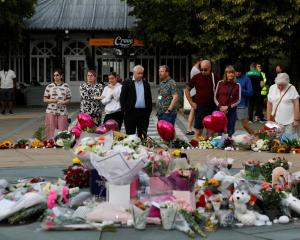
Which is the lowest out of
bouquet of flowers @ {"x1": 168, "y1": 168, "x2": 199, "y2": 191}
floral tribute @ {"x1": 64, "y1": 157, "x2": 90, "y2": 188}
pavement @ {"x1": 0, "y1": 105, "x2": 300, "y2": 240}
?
pavement @ {"x1": 0, "y1": 105, "x2": 300, "y2": 240}

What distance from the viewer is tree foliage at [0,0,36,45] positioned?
1193 inches

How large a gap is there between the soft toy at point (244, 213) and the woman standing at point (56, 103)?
785 cm

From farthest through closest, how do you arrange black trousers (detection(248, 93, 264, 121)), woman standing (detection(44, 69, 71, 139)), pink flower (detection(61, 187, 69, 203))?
black trousers (detection(248, 93, 264, 121)) → woman standing (detection(44, 69, 71, 139)) → pink flower (detection(61, 187, 69, 203))

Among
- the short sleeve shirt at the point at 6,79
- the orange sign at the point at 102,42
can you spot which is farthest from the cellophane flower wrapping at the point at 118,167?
the orange sign at the point at 102,42

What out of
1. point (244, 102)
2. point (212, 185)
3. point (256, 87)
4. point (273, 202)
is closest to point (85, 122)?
point (244, 102)

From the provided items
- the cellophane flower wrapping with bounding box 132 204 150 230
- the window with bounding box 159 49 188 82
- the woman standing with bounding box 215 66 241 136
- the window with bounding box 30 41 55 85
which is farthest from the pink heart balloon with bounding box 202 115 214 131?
the window with bounding box 30 41 55 85

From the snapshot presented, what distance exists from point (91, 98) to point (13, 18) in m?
17.3

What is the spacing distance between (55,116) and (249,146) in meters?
4.24

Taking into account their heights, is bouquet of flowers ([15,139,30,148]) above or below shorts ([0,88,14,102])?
below

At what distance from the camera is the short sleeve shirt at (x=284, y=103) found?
12930 millimetres

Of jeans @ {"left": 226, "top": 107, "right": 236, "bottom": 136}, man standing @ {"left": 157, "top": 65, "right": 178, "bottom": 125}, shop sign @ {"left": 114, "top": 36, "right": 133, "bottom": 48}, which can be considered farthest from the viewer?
shop sign @ {"left": 114, "top": 36, "right": 133, "bottom": 48}

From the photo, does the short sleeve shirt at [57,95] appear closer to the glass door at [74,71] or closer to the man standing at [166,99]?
the man standing at [166,99]

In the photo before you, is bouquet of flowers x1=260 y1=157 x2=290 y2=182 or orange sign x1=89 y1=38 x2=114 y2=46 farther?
orange sign x1=89 y1=38 x2=114 y2=46

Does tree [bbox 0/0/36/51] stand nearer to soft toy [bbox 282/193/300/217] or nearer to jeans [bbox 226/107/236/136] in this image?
jeans [bbox 226/107/236/136]
